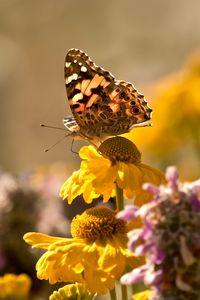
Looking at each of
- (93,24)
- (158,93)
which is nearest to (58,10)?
(93,24)

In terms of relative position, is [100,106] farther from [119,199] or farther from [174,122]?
[174,122]

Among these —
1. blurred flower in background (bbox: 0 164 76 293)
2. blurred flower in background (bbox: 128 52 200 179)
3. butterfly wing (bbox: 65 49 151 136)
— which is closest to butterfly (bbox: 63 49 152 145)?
butterfly wing (bbox: 65 49 151 136)

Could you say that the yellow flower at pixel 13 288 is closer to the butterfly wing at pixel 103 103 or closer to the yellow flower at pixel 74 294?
the butterfly wing at pixel 103 103

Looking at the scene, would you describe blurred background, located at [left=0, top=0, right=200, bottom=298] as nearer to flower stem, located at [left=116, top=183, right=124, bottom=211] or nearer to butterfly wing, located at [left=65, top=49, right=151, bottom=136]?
butterfly wing, located at [left=65, top=49, right=151, bottom=136]

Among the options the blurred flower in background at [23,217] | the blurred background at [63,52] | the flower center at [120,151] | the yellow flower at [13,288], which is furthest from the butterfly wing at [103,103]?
the blurred background at [63,52]

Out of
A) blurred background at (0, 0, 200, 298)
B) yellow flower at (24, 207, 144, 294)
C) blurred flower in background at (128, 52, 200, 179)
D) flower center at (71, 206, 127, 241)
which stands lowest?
yellow flower at (24, 207, 144, 294)

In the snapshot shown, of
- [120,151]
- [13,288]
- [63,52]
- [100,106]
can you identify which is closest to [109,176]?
[120,151]
